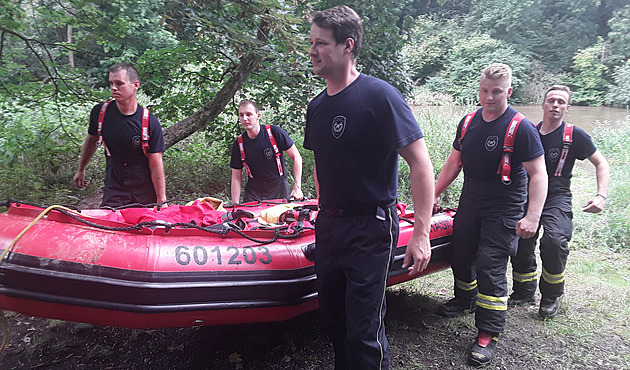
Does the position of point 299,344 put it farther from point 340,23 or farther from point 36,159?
point 36,159

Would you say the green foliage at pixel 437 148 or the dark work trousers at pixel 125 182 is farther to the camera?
the green foliage at pixel 437 148

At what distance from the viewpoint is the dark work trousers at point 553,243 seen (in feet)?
10.4

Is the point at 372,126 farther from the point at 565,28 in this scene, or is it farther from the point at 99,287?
the point at 565,28

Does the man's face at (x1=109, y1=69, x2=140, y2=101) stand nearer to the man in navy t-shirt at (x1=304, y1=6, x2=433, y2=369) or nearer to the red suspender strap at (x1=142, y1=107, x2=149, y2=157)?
the red suspender strap at (x1=142, y1=107, x2=149, y2=157)

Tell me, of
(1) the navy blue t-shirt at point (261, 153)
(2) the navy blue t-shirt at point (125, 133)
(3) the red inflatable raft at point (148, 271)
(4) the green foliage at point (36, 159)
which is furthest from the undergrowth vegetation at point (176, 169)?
(3) the red inflatable raft at point (148, 271)

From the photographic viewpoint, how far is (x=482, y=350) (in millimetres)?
2648

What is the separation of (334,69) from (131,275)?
1448 mm

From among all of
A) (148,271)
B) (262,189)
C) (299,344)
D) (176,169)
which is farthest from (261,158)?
(176,169)

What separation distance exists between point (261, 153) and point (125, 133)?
1.31 m

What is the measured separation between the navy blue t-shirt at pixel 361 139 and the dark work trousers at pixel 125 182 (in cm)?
182

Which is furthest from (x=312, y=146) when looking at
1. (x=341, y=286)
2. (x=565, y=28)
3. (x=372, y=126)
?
(x=565, y=28)

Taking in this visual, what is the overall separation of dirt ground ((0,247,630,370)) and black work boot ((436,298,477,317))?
7cm

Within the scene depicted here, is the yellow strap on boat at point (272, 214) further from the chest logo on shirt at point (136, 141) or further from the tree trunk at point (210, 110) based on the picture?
the tree trunk at point (210, 110)

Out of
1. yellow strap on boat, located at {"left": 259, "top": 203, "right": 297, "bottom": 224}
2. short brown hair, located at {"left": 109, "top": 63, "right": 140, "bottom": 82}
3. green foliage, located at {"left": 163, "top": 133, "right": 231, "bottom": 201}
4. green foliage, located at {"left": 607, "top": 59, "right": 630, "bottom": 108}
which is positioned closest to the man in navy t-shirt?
yellow strap on boat, located at {"left": 259, "top": 203, "right": 297, "bottom": 224}
